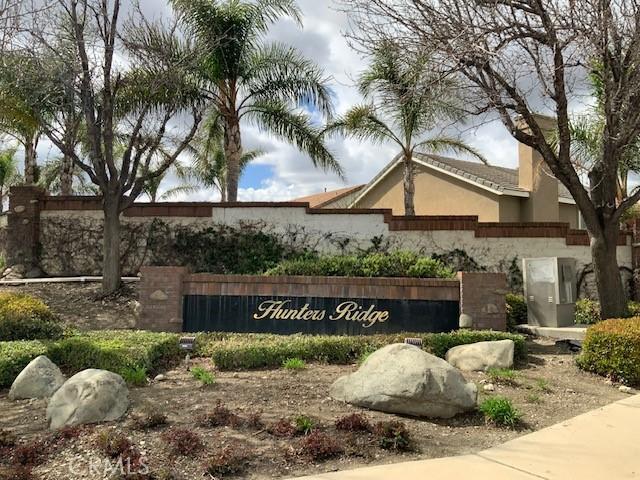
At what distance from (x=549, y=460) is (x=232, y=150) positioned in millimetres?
11875

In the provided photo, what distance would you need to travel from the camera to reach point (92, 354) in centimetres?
714

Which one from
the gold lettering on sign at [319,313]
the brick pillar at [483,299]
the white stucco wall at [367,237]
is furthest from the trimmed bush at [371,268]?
the white stucco wall at [367,237]

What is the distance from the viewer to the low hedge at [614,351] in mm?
7473

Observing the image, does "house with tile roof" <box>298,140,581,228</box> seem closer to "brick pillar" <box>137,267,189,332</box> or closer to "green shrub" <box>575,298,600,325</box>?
"green shrub" <box>575,298,600,325</box>

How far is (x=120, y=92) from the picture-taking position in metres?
12.9

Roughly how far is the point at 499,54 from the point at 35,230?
1181 cm

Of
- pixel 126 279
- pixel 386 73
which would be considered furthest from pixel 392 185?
pixel 126 279

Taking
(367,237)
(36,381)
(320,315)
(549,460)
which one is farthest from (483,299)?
(36,381)

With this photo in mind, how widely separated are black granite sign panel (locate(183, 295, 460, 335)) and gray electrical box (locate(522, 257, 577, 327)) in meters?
2.32

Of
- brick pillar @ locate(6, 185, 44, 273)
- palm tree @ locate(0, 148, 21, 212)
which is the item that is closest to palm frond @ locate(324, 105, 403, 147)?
brick pillar @ locate(6, 185, 44, 273)

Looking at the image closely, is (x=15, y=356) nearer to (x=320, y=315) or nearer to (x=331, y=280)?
(x=320, y=315)

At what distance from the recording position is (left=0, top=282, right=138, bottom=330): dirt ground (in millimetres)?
10789

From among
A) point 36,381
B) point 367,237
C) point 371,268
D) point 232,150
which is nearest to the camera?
point 36,381

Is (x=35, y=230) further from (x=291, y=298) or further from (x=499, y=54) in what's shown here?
(x=499, y=54)
